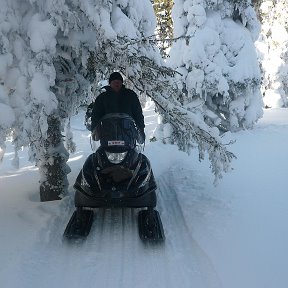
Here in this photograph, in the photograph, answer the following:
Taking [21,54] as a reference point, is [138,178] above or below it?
below

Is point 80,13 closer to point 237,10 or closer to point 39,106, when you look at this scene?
point 39,106

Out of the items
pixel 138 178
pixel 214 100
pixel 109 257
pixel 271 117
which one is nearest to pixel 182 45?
pixel 214 100

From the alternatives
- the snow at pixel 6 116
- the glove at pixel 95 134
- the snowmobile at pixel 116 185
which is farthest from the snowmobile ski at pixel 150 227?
the snow at pixel 6 116

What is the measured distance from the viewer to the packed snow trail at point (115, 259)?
445 centimetres

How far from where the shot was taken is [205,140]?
675cm

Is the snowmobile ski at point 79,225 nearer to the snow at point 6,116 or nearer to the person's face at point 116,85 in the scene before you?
the snow at point 6,116

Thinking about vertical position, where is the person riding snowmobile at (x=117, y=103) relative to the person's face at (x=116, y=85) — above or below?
below

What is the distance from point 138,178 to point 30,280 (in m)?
2.12

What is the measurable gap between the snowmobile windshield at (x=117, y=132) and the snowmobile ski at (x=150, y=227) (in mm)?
1030

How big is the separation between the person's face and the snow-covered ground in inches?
81.2

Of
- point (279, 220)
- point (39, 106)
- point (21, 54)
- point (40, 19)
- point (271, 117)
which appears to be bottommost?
point (271, 117)

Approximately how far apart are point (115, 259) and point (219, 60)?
1082 cm

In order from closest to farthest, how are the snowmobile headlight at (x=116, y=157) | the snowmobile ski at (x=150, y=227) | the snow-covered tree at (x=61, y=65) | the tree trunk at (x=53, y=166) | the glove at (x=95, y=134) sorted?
the snow-covered tree at (x=61, y=65)
the snowmobile ski at (x=150, y=227)
the snowmobile headlight at (x=116, y=157)
the glove at (x=95, y=134)
the tree trunk at (x=53, y=166)

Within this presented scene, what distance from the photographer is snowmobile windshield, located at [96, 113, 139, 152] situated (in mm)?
6031
